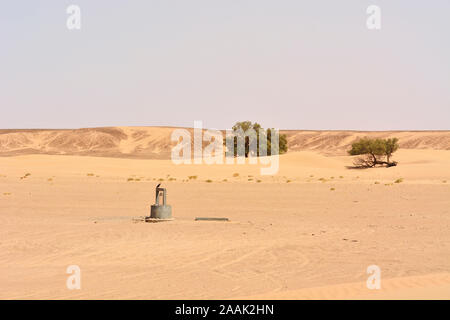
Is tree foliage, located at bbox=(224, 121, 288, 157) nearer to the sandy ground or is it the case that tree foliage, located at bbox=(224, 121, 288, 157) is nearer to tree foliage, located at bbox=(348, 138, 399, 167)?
tree foliage, located at bbox=(348, 138, 399, 167)

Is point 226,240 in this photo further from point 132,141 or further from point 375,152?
point 132,141

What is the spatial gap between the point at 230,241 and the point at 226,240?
23 centimetres

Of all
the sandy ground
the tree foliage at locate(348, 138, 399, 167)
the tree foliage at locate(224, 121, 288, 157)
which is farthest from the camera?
the tree foliage at locate(224, 121, 288, 157)

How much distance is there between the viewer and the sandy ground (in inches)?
428

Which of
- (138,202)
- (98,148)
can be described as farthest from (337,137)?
(138,202)

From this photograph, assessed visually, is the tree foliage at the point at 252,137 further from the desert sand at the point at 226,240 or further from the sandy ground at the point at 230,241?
the sandy ground at the point at 230,241

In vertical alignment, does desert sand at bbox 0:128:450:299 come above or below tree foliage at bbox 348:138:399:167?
below

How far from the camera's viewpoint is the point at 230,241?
1656cm

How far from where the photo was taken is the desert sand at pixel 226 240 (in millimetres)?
10891

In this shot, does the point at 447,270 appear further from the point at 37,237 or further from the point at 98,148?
the point at 98,148

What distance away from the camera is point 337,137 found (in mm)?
152125

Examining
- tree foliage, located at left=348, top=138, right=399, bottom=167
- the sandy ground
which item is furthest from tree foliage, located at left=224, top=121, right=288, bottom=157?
the sandy ground

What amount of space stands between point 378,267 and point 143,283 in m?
4.50

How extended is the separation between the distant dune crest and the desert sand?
91.2 meters
